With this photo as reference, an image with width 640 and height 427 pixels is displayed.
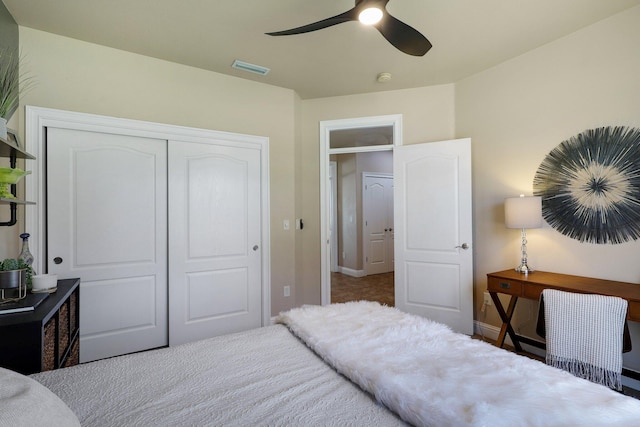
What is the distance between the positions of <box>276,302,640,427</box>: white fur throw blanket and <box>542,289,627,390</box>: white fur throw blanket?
1089 millimetres

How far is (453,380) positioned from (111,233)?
8.76 ft

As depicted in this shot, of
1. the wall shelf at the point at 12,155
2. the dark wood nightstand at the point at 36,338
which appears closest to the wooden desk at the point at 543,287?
the dark wood nightstand at the point at 36,338

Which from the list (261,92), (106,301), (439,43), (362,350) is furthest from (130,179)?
(439,43)

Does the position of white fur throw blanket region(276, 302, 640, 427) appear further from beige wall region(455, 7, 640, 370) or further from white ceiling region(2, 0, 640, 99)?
white ceiling region(2, 0, 640, 99)

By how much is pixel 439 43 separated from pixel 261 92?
173 centimetres

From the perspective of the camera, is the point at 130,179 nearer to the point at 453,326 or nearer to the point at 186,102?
the point at 186,102

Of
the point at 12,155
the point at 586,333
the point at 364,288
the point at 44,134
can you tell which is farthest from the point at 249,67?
the point at 364,288

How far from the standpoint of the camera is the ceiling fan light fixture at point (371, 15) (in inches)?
62.9

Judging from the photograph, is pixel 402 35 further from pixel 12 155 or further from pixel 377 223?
pixel 377 223

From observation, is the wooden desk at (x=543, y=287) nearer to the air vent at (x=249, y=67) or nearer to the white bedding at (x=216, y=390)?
the white bedding at (x=216, y=390)

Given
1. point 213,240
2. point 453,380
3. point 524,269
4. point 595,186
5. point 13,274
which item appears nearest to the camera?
point 453,380

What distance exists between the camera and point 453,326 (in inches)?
122

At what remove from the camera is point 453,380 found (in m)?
0.98

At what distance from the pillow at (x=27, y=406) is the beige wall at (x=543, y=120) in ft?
9.82
